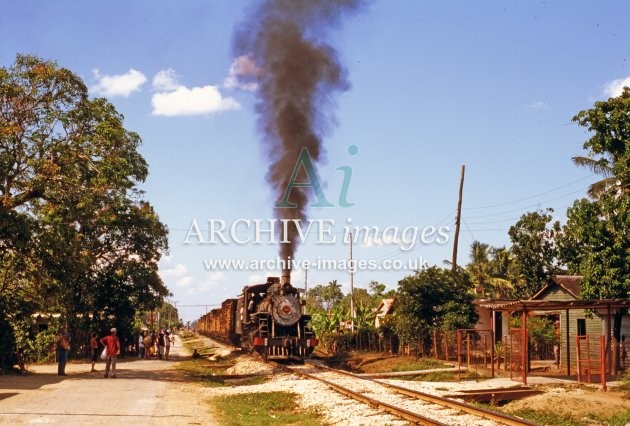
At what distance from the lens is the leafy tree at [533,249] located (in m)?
43.9

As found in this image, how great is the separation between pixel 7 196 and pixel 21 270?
2.86 m

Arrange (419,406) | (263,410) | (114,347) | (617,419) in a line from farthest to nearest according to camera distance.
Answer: (114,347) < (263,410) < (419,406) < (617,419)

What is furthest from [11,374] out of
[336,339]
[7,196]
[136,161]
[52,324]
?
[336,339]

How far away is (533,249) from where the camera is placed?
44375 mm

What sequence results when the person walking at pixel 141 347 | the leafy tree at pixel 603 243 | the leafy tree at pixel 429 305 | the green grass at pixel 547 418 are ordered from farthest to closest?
1. the person walking at pixel 141 347
2. the leafy tree at pixel 429 305
3. the leafy tree at pixel 603 243
4. the green grass at pixel 547 418

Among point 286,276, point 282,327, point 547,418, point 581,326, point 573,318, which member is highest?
point 286,276

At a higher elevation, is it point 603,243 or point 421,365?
point 603,243

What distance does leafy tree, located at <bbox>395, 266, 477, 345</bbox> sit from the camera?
33.9 meters

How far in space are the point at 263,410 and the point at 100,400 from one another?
3852 millimetres

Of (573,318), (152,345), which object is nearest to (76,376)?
(152,345)

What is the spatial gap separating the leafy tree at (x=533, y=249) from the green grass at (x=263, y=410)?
30.0 m

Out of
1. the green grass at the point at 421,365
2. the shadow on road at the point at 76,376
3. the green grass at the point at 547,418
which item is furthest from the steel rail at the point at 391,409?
the green grass at the point at 421,365

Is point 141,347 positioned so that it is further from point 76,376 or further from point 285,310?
point 76,376

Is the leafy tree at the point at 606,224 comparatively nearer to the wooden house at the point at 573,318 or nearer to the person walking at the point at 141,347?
the wooden house at the point at 573,318
